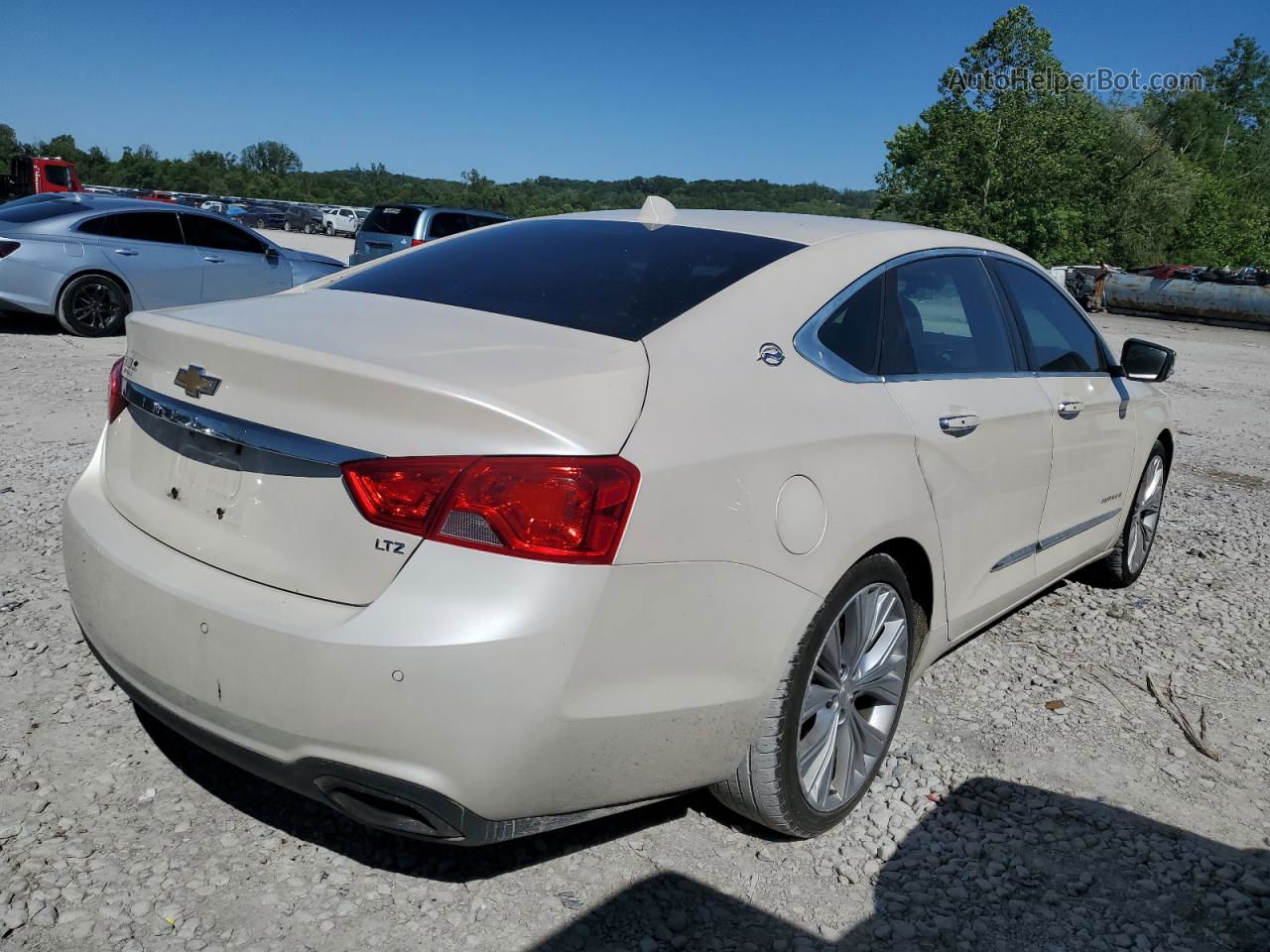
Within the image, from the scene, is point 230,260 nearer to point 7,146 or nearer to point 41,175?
point 41,175

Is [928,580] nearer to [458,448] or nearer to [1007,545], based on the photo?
[1007,545]

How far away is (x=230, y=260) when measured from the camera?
38.1 feet

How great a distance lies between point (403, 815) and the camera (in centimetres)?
201

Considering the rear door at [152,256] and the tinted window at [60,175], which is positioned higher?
the tinted window at [60,175]

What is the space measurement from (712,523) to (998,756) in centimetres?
168

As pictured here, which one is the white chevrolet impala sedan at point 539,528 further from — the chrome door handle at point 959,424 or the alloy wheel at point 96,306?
the alloy wheel at point 96,306

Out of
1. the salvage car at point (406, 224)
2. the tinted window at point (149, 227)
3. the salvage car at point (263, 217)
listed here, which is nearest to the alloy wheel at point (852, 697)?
the tinted window at point (149, 227)

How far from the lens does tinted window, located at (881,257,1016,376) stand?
2.98m

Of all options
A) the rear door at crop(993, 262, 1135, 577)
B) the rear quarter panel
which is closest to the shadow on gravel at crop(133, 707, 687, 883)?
the rear quarter panel

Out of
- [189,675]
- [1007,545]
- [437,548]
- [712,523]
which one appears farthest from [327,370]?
[1007,545]

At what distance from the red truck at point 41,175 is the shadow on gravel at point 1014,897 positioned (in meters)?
33.9

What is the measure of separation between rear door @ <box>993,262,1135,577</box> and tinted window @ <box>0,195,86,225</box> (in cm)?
1014

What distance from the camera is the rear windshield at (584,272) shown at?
2.53 meters

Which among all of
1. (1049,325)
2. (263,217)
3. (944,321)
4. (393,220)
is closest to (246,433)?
(944,321)
